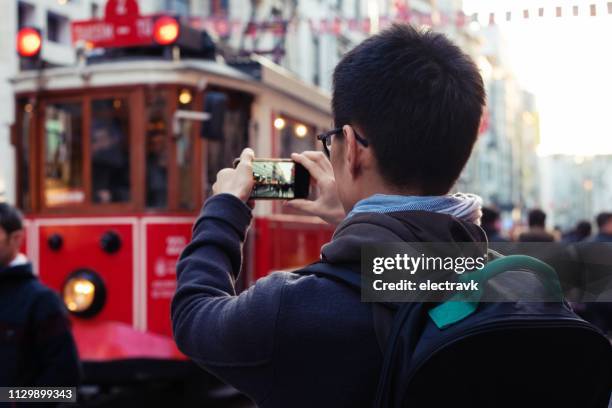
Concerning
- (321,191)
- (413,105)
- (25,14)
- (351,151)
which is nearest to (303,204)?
(321,191)

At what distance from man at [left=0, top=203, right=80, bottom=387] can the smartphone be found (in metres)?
1.99

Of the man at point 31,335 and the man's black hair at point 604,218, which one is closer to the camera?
the man at point 31,335

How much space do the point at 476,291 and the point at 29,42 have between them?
6445 millimetres

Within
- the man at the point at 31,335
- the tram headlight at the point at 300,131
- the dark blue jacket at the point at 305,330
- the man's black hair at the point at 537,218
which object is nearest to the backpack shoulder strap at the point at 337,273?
the dark blue jacket at the point at 305,330

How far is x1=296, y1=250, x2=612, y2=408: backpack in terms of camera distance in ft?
4.37

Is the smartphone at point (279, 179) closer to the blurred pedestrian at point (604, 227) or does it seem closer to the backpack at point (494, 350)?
the backpack at point (494, 350)

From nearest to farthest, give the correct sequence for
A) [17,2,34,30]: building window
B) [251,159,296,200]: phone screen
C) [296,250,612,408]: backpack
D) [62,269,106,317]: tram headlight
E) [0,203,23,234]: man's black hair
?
1. [296,250,612,408]: backpack
2. [251,159,296,200]: phone screen
3. [0,203,23,234]: man's black hair
4. [62,269,106,317]: tram headlight
5. [17,2,34,30]: building window

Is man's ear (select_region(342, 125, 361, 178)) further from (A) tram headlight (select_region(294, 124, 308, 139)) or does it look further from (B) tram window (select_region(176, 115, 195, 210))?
(A) tram headlight (select_region(294, 124, 308, 139))

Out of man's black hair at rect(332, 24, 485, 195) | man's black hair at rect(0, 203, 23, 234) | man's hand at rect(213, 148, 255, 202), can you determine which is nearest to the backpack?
man's black hair at rect(332, 24, 485, 195)

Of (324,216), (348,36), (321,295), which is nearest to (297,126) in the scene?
(324,216)

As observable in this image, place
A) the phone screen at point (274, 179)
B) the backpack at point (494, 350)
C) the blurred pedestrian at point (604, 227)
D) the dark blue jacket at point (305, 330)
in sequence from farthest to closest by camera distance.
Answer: the blurred pedestrian at point (604, 227)
the phone screen at point (274, 179)
the dark blue jacket at point (305, 330)
the backpack at point (494, 350)

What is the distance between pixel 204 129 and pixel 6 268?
10.1 ft

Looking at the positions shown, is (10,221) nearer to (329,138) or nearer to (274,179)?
(274,179)

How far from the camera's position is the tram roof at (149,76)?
6961mm
